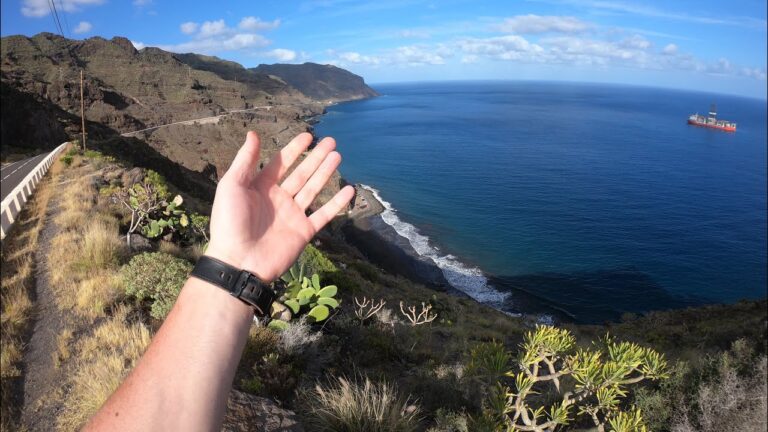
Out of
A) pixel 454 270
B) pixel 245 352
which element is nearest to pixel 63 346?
pixel 245 352

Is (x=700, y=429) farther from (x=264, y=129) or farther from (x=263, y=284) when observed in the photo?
(x=264, y=129)

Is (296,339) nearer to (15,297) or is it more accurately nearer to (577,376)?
(577,376)

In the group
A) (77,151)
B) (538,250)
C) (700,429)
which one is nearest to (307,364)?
(700,429)

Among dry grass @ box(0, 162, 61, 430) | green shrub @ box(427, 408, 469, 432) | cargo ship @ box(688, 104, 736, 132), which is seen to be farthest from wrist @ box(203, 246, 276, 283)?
cargo ship @ box(688, 104, 736, 132)

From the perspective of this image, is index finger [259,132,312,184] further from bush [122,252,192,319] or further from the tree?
the tree

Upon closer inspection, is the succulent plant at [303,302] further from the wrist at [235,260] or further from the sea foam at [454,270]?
the sea foam at [454,270]
